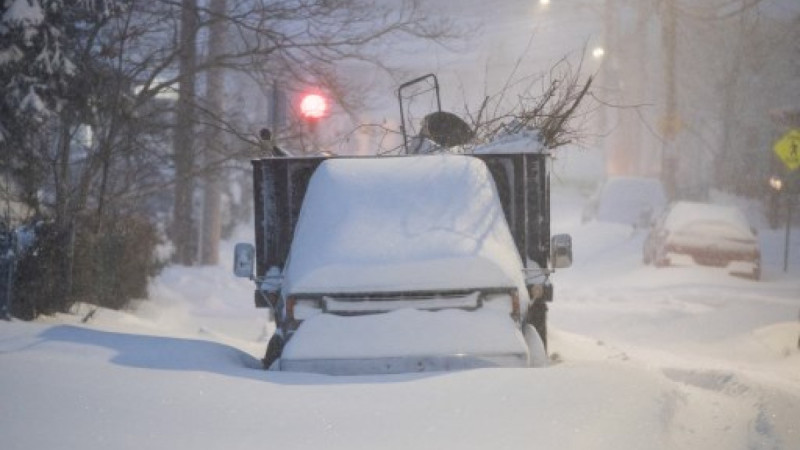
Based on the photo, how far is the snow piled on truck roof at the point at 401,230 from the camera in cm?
540

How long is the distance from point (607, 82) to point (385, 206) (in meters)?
33.7

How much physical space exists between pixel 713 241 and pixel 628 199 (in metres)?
12.7

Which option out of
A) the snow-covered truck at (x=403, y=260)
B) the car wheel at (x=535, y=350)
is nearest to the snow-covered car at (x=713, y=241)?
the snow-covered truck at (x=403, y=260)

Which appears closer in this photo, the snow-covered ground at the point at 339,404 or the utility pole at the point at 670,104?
the snow-covered ground at the point at 339,404

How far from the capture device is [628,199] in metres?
30.6

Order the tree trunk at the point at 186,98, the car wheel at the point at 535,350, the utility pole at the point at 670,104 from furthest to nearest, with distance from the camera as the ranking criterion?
the utility pole at the point at 670,104 → the tree trunk at the point at 186,98 → the car wheel at the point at 535,350

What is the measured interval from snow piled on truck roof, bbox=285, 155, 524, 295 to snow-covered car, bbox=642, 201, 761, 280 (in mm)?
13042

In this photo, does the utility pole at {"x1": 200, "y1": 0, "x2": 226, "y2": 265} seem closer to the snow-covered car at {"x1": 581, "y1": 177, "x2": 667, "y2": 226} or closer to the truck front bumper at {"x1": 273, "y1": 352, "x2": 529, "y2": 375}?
the truck front bumper at {"x1": 273, "y1": 352, "x2": 529, "y2": 375}

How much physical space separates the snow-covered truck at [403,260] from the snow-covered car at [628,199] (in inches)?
951

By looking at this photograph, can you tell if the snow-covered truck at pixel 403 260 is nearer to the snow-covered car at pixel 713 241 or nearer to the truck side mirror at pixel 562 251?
the truck side mirror at pixel 562 251

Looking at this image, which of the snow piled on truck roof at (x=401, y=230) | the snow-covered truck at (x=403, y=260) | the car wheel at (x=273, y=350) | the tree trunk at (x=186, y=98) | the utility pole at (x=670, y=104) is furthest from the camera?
the utility pole at (x=670, y=104)

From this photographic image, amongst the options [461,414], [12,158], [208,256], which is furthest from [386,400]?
[208,256]

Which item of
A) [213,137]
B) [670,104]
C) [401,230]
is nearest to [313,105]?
[213,137]

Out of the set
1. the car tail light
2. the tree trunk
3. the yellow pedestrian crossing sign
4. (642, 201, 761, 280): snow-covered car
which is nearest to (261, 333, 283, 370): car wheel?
the car tail light
